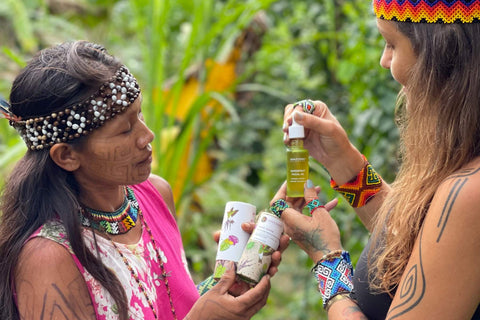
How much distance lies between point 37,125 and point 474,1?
3.95ft

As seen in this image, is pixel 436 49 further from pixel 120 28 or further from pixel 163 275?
pixel 120 28

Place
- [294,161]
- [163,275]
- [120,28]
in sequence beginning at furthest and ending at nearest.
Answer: [120,28] → [294,161] → [163,275]

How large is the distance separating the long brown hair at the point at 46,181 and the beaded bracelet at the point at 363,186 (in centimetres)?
86

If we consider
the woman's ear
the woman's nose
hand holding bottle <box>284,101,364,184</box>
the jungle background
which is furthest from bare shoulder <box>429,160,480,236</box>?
the jungle background

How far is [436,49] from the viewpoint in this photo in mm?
1493

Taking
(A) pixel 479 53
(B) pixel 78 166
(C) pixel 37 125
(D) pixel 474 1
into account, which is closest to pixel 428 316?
(A) pixel 479 53

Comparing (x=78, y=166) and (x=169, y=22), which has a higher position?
(x=169, y=22)

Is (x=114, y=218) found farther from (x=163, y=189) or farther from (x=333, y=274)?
(x=333, y=274)

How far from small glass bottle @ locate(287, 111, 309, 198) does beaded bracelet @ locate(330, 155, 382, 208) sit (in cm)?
18

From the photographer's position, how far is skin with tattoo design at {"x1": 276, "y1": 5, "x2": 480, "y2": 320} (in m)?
1.40

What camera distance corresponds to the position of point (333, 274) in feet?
5.77

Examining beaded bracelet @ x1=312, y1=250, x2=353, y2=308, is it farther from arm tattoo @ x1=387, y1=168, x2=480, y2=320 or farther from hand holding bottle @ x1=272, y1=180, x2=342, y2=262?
arm tattoo @ x1=387, y1=168, x2=480, y2=320

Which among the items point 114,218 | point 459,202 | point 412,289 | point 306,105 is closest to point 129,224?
point 114,218

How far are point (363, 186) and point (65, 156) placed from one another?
1004 mm
